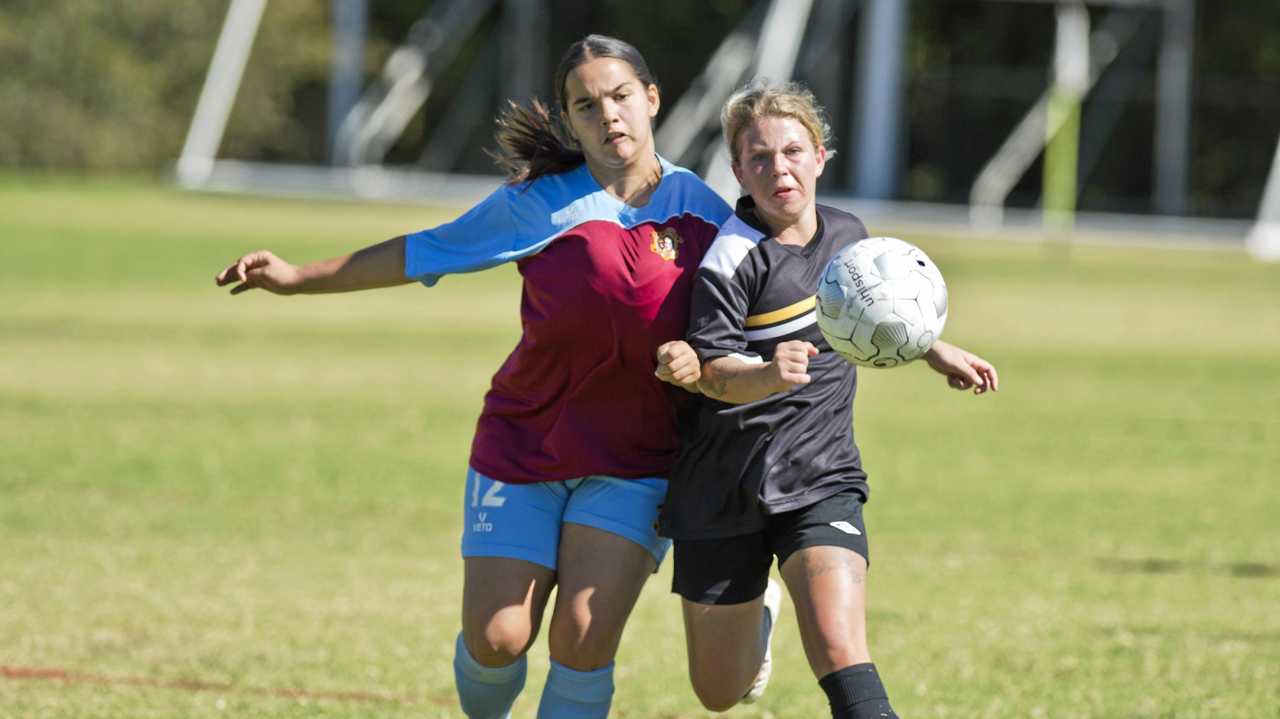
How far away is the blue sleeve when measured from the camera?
5.65m

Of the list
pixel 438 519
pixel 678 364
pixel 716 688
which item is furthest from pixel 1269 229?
pixel 678 364

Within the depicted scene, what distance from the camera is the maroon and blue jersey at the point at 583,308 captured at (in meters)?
5.50

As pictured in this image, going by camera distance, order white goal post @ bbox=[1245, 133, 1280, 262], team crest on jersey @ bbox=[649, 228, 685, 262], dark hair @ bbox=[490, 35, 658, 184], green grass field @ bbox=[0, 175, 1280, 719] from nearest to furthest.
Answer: team crest on jersey @ bbox=[649, 228, 685, 262] → dark hair @ bbox=[490, 35, 658, 184] → green grass field @ bbox=[0, 175, 1280, 719] → white goal post @ bbox=[1245, 133, 1280, 262]

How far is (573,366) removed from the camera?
5578mm

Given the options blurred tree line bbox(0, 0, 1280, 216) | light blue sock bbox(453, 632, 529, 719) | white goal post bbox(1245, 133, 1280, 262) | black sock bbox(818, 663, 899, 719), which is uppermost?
blurred tree line bbox(0, 0, 1280, 216)

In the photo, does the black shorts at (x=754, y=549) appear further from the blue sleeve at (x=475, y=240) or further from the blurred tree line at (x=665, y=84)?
the blurred tree line at (x=665, y=84)

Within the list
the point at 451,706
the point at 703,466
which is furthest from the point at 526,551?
the point at 451,706

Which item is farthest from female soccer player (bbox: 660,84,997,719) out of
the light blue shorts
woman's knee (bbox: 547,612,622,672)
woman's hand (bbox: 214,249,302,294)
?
woman's hand (bbox: 214,249,302,294)

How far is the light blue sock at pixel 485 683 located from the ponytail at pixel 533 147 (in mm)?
1365

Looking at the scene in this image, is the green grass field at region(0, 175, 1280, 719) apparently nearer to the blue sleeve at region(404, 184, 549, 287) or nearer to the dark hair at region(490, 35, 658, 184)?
the blue sleeve at region(404, 184, 549, 287)

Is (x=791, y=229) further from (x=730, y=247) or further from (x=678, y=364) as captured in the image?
(x=678, y=364)

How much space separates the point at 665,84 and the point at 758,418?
1654 inches

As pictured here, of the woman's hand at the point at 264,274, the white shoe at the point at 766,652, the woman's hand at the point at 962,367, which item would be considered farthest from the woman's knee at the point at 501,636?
the woman's hand at the point at 962,367

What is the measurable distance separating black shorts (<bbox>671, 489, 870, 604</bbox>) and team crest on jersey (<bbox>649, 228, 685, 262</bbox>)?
0.81 metres
